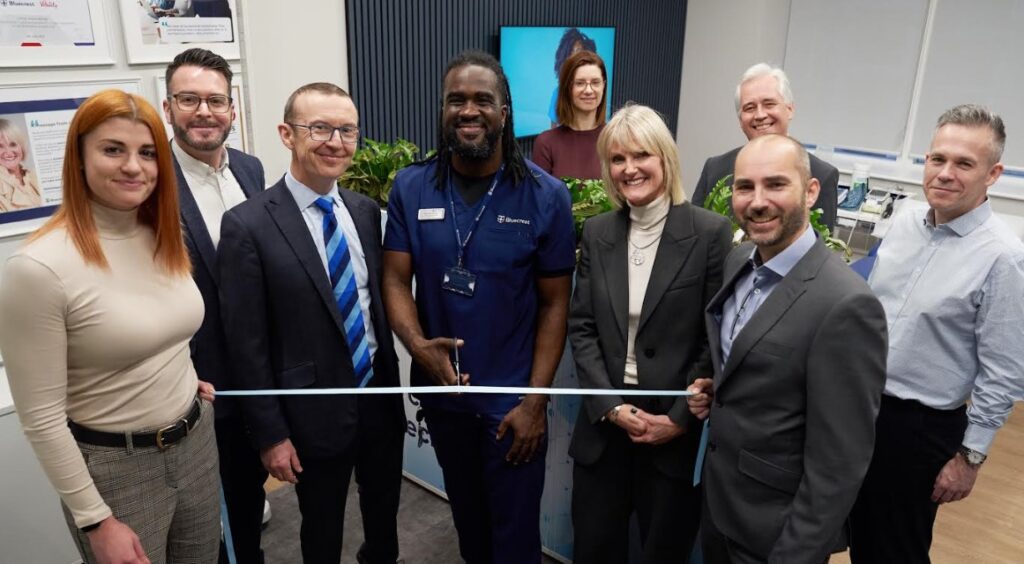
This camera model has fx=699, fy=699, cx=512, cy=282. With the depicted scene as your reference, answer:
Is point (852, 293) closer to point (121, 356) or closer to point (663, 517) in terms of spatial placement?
point (663, 517)

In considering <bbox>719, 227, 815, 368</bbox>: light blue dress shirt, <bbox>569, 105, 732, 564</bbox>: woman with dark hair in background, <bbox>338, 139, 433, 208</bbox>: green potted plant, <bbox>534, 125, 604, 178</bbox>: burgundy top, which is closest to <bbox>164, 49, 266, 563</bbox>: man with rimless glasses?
<bbox>338, 139, 433, 208</bbox>: green potted plant

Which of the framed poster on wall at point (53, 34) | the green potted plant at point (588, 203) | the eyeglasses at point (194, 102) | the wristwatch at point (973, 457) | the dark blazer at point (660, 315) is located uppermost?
the framed poster on wall at point (53, 34)

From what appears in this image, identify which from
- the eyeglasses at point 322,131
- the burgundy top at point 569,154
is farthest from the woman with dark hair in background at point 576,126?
the eyeglasses at point 322,131

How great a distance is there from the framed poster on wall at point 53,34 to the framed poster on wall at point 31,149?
0.11 metres

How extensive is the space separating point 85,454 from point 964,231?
2.48m

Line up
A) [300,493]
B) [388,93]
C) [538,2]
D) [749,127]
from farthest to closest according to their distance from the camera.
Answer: [538,2] → [388,93] → [749,127] → [300,493]

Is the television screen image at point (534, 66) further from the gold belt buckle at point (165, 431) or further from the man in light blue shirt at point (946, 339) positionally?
the gold belt buckle at point (165, 431)

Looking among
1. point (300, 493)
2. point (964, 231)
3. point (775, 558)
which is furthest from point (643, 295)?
point (300, 493)

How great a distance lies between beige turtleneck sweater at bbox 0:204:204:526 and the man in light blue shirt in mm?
2102

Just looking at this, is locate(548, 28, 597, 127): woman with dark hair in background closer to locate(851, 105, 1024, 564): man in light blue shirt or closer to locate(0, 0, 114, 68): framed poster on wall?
locate(0, 0, 114, 68): framed poster on wall

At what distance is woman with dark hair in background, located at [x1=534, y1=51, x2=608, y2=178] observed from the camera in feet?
12.4

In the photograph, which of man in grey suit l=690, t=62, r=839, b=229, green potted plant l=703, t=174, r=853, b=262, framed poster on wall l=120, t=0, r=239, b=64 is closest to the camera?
green potted plant l=703, t=174, r=853, b=262

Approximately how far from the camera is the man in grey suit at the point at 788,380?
1.58 metres

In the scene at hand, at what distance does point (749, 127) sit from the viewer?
3258 millimetres
